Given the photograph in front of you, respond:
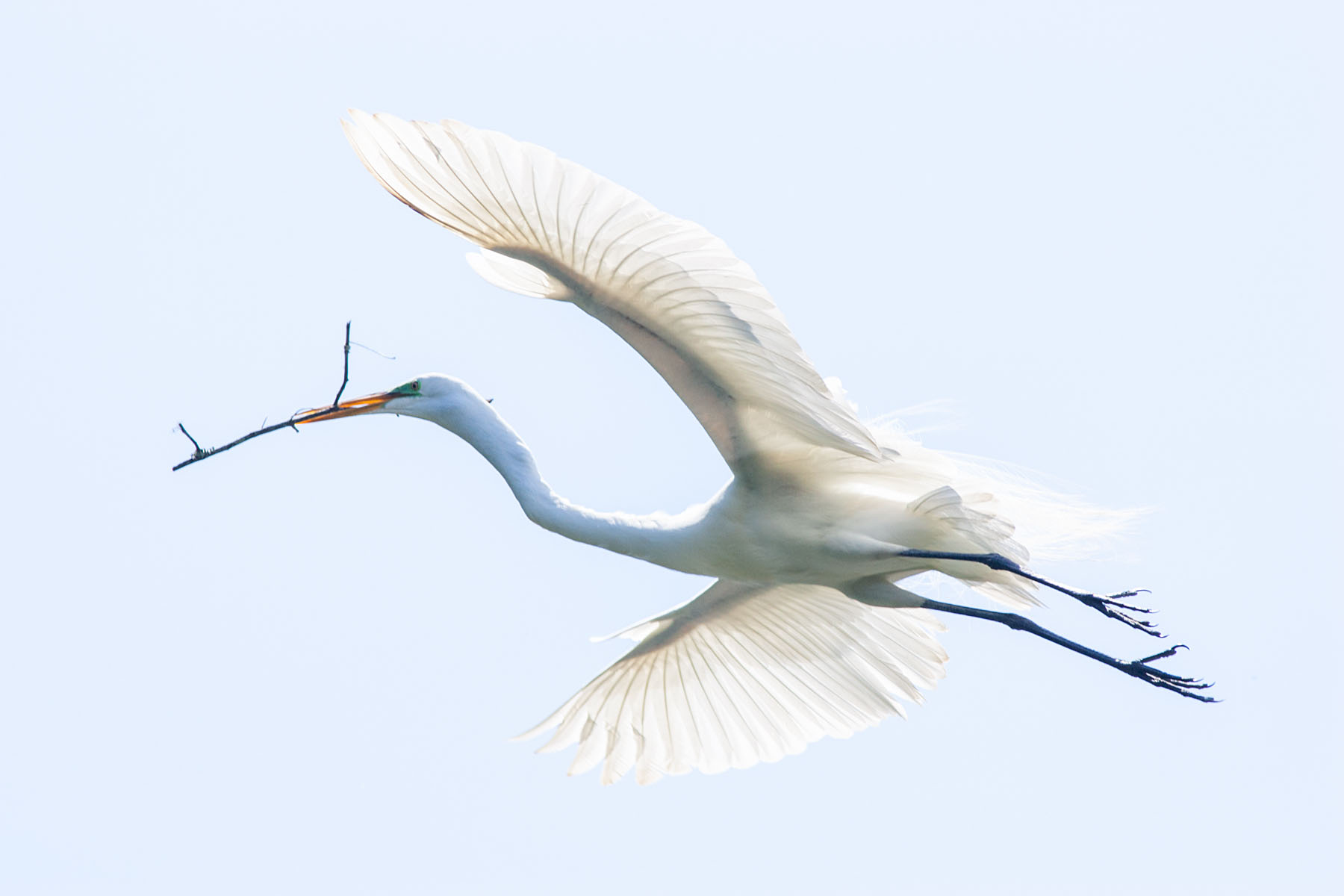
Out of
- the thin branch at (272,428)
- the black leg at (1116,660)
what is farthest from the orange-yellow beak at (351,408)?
the black leg at (1116,660)

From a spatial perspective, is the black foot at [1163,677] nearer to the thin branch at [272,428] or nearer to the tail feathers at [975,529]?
the tail feathers at [975,529]

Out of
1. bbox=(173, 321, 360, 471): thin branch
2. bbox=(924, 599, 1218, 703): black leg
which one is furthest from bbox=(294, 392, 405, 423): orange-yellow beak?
bbox=(924, 599, 1218, 703): black leg

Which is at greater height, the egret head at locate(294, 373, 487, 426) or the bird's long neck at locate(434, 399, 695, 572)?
the egret head at locate(294, 373, 487, 426)

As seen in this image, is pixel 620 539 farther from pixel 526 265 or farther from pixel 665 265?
pixel 665 265

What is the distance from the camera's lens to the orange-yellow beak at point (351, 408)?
6.45m

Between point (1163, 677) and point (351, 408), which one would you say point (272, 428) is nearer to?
point (351, 408)

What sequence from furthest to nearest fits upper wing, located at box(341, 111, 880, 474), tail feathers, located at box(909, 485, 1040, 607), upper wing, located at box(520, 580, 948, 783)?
upper wing, located at box(520, 580, 948, 783)
tail feathers, located at box(909, 485, 1040, 607)
upper wing, located at box(341, 111, 880, 474)

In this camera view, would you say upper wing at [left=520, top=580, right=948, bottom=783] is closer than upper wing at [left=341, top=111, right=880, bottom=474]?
No

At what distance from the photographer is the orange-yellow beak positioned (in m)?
6.45

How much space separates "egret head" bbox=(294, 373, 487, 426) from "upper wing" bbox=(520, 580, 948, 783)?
156 centimetres

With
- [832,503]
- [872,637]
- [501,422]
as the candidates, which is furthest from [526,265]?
[872,637]

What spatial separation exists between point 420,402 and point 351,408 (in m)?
0.32

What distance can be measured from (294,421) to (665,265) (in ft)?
6.50

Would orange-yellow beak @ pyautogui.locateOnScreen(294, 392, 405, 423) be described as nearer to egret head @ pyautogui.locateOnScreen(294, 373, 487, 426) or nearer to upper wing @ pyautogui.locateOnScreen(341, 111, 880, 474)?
egret head @ pyautogui.locateOnScreen(294, 373, 487, 426)
